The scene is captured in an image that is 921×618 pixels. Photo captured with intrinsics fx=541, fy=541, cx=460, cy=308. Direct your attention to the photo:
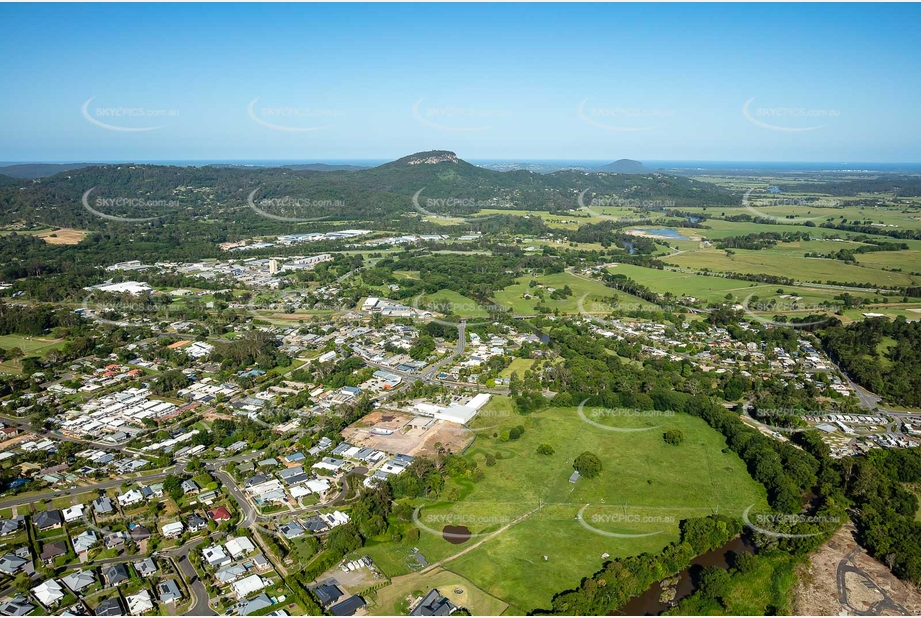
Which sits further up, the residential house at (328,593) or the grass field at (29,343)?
the grass field at (29,343)

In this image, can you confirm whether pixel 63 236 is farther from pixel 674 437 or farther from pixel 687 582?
pixel 687 582

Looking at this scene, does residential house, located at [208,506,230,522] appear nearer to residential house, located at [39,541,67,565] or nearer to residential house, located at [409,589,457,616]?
residential house, located at [39,541,67,565]

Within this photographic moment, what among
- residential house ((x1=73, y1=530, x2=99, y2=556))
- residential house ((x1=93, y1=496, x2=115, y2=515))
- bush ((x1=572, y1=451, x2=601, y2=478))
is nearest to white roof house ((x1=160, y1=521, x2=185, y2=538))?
residential house ((x1=73, y1=530, x2=99, y2=556))

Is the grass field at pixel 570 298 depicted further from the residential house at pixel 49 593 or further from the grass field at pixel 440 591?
the residential house at pixel 49 593

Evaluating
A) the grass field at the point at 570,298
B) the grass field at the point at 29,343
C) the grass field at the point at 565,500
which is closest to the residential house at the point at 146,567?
the grass field at the point at 565,500

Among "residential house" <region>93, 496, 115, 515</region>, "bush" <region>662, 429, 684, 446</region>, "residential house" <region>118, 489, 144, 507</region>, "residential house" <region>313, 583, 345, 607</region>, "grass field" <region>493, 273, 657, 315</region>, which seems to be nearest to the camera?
"residential house" <region>313, 583, 345, 607</region>

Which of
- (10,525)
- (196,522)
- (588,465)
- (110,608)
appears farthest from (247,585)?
(588,465)
